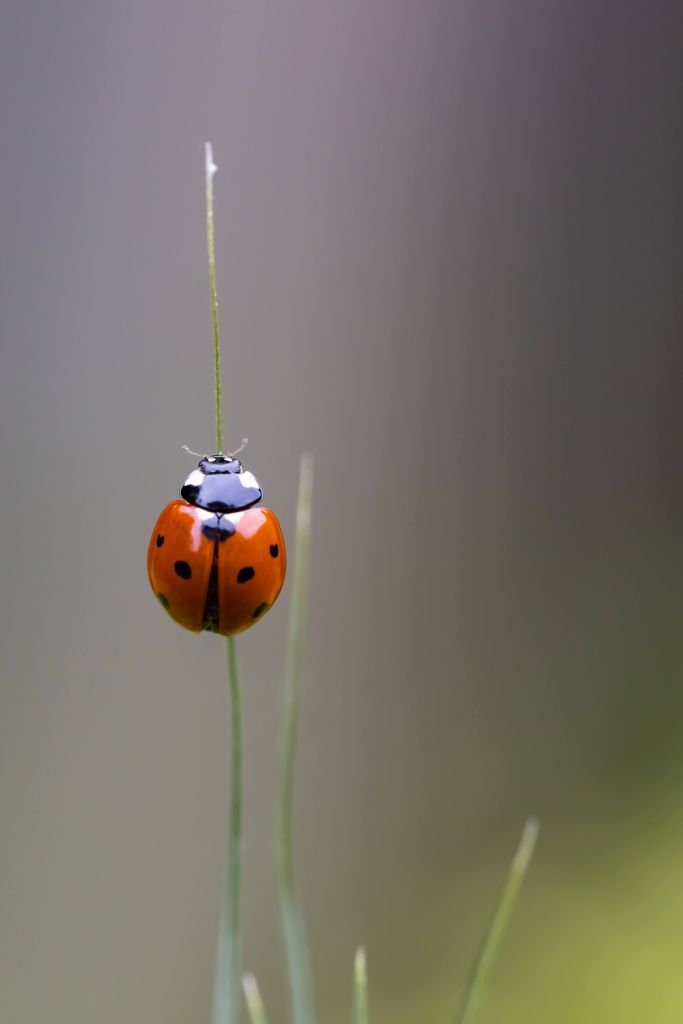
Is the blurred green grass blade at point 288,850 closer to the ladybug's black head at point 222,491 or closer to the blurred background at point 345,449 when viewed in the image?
the ladybug's black head at point 222,491

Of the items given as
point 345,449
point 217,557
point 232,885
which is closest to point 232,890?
point 232,885

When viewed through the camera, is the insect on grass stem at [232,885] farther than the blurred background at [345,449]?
No

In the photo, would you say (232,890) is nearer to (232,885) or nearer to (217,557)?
(232,885)

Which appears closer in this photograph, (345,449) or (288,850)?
(288,850)

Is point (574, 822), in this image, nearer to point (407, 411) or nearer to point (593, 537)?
point (593, 537)

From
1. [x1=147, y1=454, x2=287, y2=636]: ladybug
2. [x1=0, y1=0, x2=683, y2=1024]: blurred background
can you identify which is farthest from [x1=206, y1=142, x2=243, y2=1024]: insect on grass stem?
[x1=0, y1=0, x2=683, y2=1024]: blurred background

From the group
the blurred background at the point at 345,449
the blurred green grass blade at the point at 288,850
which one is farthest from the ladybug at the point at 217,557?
the blurred background at the point at 345,449
